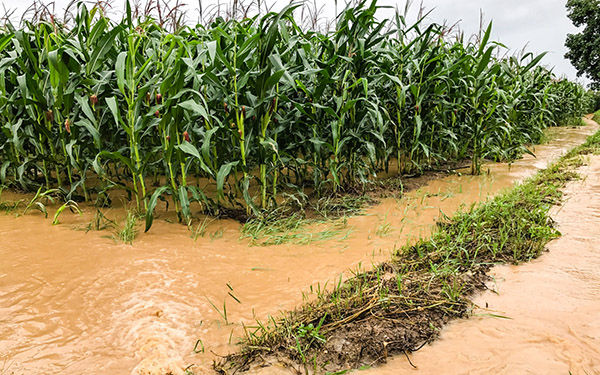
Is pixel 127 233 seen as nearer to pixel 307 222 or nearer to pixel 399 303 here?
pixel 307 222

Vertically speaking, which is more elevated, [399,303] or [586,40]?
[586,40]

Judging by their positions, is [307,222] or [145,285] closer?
[145,285]

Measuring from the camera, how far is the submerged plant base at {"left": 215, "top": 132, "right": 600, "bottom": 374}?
1294 millimetres

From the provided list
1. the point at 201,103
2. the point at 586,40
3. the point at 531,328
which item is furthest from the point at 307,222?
the point at 586,40

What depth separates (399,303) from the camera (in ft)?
5.05

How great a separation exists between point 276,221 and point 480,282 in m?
1.44

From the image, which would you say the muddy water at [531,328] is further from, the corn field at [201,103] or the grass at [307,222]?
the corn field at [201,103]

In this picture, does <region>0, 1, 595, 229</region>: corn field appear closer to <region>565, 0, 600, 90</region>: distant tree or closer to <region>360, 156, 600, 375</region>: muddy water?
<region>360, 156, 600, 375</region>: muddy water

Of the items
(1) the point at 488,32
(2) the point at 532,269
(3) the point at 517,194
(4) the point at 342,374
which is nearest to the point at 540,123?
(1) the point at 488,32

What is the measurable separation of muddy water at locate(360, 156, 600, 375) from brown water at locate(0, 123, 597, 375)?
0.66 metres

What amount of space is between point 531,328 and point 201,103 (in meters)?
2.49

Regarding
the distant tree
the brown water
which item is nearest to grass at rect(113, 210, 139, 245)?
the brown water

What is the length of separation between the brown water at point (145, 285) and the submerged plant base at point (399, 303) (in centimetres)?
17

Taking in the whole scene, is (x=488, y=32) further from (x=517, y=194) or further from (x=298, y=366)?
(x=298, y=366)
